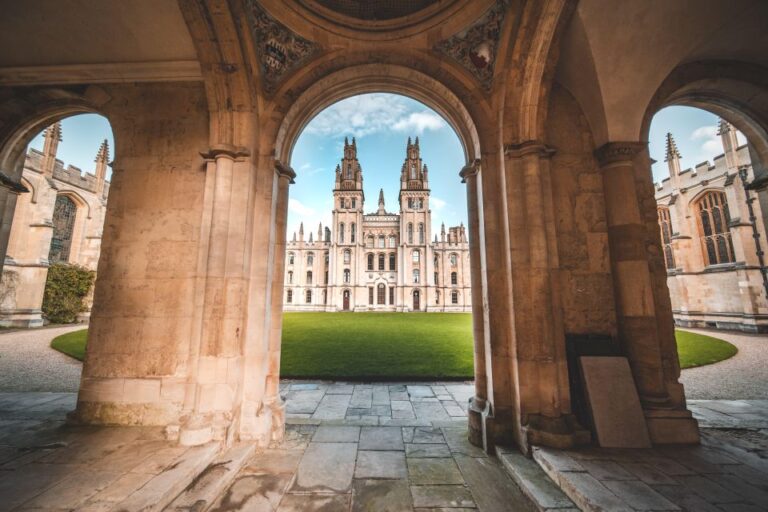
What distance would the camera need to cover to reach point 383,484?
253cm

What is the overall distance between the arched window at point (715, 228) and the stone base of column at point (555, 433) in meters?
22.1

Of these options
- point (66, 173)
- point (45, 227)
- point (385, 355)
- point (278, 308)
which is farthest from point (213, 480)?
point (66, 173)

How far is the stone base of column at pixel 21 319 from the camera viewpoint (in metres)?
14.3

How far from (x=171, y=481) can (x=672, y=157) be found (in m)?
27.3

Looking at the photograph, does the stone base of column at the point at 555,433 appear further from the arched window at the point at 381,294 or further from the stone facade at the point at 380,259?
the arched window at the point at 381,294

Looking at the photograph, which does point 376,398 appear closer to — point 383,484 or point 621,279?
point 383,484

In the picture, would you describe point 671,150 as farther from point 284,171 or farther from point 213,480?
point 213,480

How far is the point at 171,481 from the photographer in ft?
7.32

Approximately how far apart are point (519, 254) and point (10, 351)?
560 inches

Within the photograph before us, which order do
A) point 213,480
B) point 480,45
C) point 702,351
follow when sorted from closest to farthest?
point 213,480, point 480,45, point 702,351

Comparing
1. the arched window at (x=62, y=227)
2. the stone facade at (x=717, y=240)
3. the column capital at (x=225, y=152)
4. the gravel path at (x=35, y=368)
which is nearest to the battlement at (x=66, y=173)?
the arched window at (x=62, y=227)

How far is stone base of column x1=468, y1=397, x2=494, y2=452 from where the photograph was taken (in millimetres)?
3148

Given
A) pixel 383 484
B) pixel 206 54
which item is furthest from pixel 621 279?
pixel 206 54

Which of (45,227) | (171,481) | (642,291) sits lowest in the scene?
(171,481)
